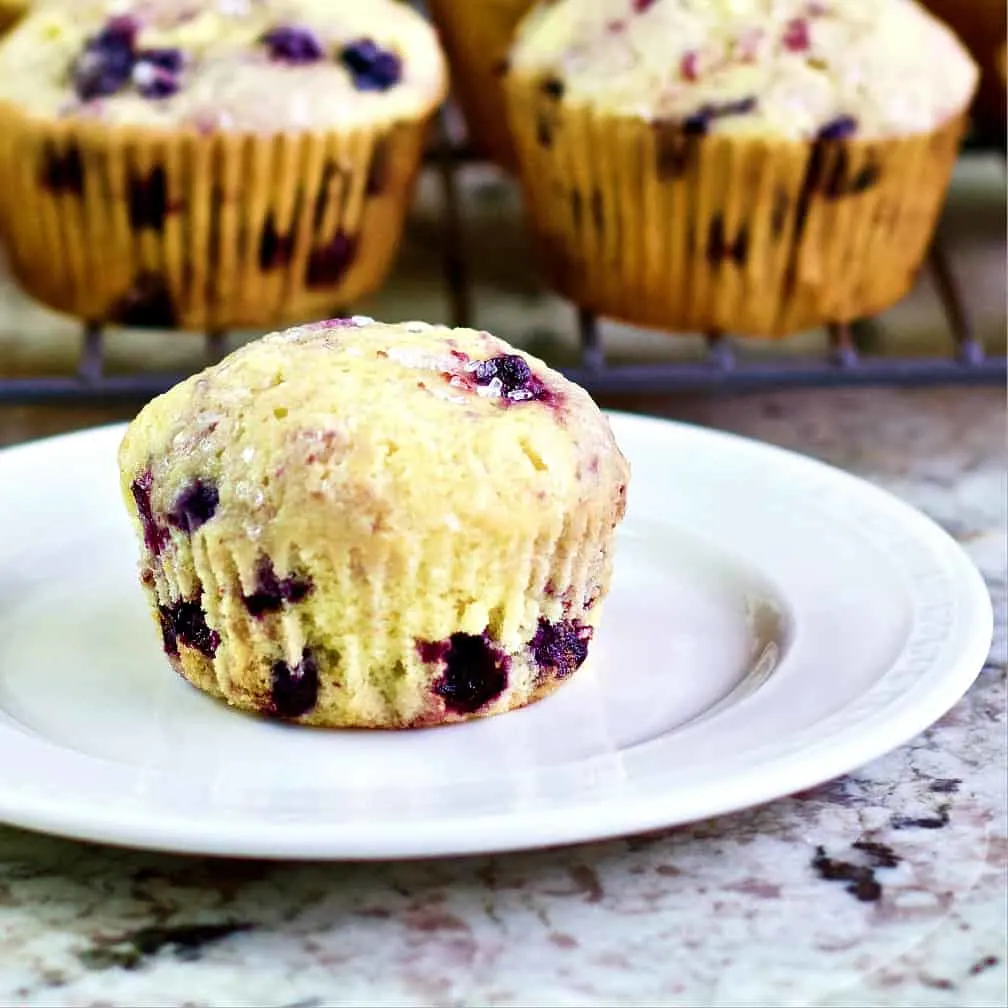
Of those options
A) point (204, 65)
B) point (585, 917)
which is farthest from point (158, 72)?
point (585, 917)

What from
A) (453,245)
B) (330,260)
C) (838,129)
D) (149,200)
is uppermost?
(838,129)

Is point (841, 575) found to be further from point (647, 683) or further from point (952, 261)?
point (952, 261)

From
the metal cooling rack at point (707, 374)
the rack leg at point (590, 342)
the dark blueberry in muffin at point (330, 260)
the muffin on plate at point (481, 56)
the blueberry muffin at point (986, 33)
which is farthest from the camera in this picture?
the muffin on plate at point (481, 56)

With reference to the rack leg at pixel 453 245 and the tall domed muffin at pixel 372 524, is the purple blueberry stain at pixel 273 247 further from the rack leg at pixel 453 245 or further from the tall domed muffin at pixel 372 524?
the tall domed muffin at pixel 372 524

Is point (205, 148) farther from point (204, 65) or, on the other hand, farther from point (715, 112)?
point (715, 112)

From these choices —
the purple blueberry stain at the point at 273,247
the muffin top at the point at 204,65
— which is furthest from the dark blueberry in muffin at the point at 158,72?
the purple blueberry stain at the point at 273,247

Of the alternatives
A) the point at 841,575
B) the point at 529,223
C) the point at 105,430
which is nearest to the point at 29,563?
the point at 105,430

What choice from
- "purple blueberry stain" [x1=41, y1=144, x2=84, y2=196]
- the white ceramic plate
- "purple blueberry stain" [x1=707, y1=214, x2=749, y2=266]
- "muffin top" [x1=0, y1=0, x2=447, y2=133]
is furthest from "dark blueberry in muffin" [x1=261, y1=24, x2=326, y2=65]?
the white ceramic plate
